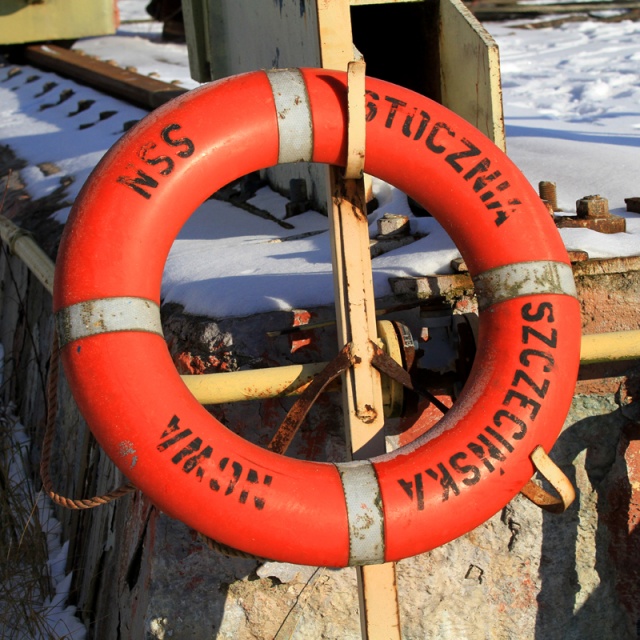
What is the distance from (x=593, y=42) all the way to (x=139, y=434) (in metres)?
6.25

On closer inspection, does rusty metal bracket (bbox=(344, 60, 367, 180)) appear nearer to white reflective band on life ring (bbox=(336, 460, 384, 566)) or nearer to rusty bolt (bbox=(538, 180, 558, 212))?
white reflective band on life ring (bbox=(336, 460, 384, 566))

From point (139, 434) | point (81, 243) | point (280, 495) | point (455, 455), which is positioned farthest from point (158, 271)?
point (455, 455)

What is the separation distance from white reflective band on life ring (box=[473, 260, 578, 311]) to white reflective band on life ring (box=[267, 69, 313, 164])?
0.46 m

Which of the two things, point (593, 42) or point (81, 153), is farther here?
point (593, 42)

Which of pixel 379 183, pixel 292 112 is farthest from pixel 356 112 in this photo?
pixel 379 183

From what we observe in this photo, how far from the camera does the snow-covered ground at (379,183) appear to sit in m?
2.55

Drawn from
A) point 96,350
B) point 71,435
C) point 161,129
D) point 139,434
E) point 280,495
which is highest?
point 161,129

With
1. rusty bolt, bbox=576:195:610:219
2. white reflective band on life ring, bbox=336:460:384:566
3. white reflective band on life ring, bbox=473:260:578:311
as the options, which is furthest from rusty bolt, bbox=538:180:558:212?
white reflective band on life ring, bbox=336:460:384:566

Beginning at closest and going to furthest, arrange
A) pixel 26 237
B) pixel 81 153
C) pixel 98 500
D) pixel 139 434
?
pixel 139 434, pixel 98 500, pixel 26 237, pixel 81 153

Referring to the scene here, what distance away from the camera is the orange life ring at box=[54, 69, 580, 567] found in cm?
193

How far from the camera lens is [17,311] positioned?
4.21 metres

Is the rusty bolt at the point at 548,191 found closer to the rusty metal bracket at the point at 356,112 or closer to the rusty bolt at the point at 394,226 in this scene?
the rusty bolt at the point at 394,226

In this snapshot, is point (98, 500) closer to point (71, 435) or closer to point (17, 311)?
point (71, 435)

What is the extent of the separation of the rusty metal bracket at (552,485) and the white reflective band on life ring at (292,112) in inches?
30.5
